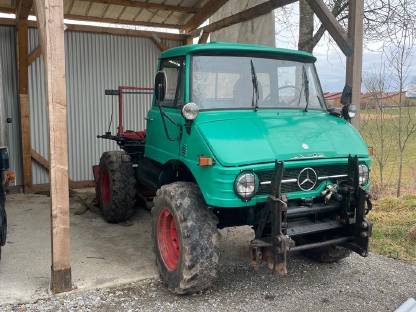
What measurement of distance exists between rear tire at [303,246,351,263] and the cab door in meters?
1.91

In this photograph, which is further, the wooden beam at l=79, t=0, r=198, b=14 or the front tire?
the wooden beam at l=79, t=0, r=198, b=14

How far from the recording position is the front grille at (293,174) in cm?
399

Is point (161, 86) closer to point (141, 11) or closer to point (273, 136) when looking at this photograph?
point (273, 136)

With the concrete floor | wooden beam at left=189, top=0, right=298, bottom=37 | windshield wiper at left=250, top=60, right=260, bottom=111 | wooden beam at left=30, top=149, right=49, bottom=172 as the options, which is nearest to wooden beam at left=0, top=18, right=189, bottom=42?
wooden beam at left=189, top=0, right=298, bottom=37

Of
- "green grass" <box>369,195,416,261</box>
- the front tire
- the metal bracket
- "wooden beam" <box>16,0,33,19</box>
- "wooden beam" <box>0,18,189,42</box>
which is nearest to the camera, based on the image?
the metal bracket

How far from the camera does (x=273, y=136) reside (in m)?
4.22

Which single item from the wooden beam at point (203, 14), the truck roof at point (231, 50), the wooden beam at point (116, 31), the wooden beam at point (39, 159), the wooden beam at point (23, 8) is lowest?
the wooden beam at point (39, 159)

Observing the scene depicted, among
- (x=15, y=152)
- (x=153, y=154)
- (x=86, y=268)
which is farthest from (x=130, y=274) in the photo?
(x=15, y=152)

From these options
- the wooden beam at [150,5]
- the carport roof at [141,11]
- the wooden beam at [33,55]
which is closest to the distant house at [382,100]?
the carport roof at [141,11]

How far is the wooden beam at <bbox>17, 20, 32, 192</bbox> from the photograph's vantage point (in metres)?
8.66

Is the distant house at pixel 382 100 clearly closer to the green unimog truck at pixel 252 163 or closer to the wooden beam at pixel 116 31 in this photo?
the wooden beam at pixel 116 31

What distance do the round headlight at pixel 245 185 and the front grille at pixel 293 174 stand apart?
0.08 m

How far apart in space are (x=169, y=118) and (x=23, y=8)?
501 cm

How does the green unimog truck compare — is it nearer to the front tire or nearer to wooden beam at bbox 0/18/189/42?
the front tire
